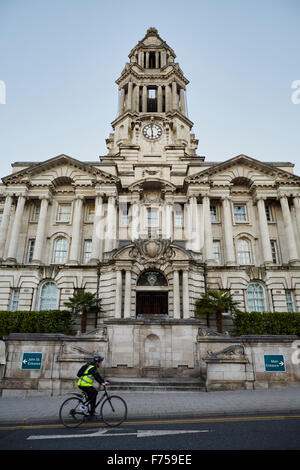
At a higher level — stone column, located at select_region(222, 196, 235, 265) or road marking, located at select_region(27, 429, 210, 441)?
stone column, located at select_region(222, 196, 235, 265)

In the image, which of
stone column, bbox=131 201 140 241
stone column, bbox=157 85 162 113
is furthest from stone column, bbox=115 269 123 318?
stone column, bbox=157 85 162 113

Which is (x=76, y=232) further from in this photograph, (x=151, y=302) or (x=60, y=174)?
(x=151, y=302)

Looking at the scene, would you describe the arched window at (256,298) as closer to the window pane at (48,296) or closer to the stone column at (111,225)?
the stone column at (111,225)

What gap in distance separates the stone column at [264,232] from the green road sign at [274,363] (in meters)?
14.1

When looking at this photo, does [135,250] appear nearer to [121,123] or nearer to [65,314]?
[65,314]

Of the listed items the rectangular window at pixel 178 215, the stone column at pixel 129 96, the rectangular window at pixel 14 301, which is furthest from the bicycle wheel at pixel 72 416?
the stone column at pixel 129 96

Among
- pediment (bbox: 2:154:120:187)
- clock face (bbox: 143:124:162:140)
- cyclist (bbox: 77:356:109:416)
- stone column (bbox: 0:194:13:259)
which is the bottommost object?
cyclist (bbox: 77:356:109:416)

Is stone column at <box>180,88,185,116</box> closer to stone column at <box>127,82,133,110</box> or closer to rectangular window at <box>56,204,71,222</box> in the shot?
stone column at <box>127,82,133,110</box>

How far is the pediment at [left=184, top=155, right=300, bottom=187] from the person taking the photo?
28891mm

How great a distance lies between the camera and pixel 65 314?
21281mm

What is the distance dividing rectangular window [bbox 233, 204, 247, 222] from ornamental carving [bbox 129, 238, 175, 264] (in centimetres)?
1160

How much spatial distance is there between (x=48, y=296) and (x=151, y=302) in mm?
10201

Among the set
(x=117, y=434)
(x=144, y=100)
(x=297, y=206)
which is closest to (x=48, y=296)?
(x=117, y=434)

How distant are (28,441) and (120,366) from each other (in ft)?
28.9
